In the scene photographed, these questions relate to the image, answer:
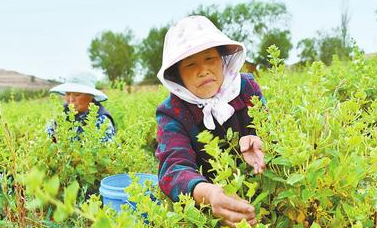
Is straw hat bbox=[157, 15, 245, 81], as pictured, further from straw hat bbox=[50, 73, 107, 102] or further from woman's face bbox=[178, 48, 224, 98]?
straw hat bbox=[50, 73, 107, 102]

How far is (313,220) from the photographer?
52.1 inches

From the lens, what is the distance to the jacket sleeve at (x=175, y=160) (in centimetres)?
156

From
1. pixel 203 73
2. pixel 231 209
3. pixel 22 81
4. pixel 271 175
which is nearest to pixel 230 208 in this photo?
pixel 231 209

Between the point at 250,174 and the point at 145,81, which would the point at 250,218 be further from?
the point at 145,81

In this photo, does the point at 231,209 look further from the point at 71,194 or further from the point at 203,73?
the point at 203,73

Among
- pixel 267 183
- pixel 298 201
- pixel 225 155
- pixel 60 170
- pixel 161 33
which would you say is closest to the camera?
pixel 225 155

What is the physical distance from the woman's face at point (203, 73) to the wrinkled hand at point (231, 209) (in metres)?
0.74

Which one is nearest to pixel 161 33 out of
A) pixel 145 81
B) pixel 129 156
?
pixel 145 81

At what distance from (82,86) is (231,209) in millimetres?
3113

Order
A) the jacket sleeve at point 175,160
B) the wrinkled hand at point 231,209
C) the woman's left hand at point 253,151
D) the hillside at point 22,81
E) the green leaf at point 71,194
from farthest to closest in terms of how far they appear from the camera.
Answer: the hillside at point 22,81
the jacket sleeve at point 175,160
the woman's left hand at point 253,151
the wrinkled hand at point 231,209
the green leaf at point 71,194

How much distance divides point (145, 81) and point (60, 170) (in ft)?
81.8

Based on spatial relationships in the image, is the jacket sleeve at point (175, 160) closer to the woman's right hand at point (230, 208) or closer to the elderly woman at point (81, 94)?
the woman's right hand at point (230, 208)

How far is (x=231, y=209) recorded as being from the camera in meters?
1.25

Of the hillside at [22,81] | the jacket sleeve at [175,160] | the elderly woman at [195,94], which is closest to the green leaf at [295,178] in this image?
the jacket sleeve at [175,160]
